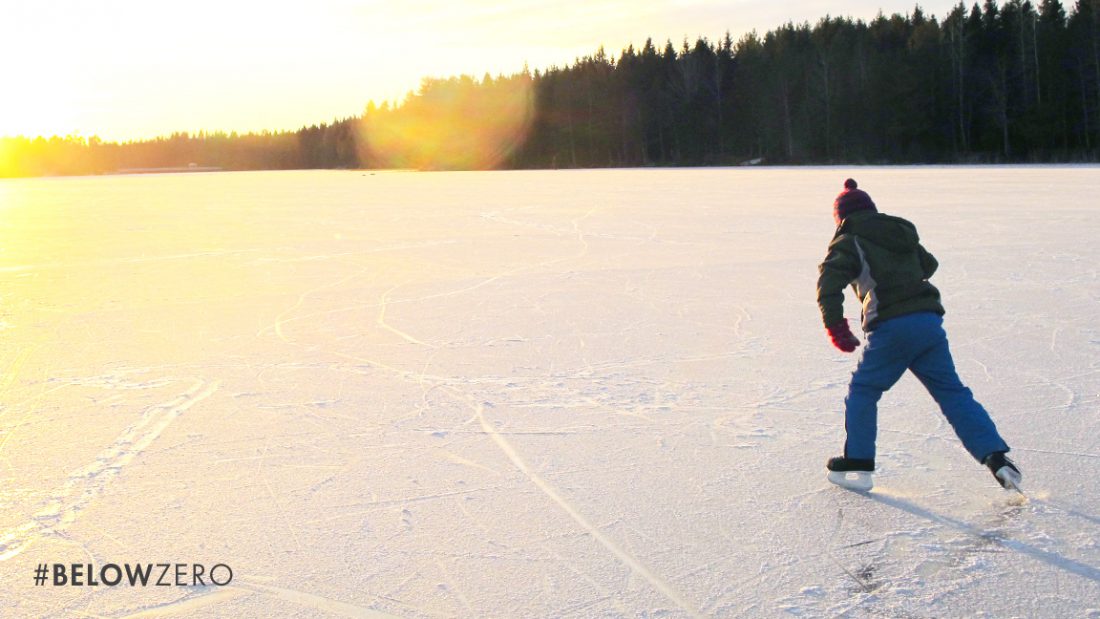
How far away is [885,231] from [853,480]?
857 mm

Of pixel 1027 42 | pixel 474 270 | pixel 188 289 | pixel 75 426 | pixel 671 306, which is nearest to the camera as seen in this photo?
pixel 75 426

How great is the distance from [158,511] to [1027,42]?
147ft

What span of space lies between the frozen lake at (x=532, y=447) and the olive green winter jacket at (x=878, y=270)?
0.65 meters

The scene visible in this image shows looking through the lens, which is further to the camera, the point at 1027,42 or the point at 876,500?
the point at 1027,42

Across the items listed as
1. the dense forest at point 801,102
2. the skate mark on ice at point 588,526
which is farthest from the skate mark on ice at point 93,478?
the dense forest at point 801,102

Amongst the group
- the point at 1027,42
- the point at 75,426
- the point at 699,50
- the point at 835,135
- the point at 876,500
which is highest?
the point at 699,50

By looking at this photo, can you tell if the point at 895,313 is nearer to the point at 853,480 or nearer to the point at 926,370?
the point at 926,370

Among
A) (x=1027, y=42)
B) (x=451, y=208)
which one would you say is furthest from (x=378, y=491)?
(x=1027, y=42)

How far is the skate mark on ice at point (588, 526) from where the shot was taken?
7.97 ft

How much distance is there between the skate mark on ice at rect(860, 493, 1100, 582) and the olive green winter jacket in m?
0.58

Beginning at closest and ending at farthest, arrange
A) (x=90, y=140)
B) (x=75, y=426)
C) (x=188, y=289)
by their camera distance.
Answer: (x=75, y=426) → (x=188, y=289) → (x=90, y=140)

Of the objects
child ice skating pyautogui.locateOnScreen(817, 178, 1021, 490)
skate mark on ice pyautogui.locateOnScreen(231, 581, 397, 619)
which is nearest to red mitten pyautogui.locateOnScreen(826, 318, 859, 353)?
child ice skating pyautogui.locateOnScreen(817, 178, 1021, 490)

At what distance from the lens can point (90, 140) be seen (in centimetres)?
12350

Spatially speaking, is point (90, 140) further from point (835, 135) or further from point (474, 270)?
point (474, 270)
